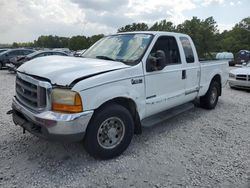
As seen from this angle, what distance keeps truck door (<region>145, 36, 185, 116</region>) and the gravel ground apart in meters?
0.67

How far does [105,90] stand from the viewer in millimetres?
3406

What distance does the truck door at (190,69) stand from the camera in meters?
5.19

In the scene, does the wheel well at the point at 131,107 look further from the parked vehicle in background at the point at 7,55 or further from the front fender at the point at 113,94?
the parked vehicle in background at the point at 7,55

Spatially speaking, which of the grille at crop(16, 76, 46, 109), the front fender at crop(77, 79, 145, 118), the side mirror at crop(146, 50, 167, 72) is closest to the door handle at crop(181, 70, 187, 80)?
the side mirror at crop(146, 50, 167, 72)

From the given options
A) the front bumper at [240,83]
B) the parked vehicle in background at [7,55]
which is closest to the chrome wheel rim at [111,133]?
the front bumper at [240,83]

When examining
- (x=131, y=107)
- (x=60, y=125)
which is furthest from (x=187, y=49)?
(x=60, y=125)

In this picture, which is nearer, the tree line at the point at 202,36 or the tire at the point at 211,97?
the tire at the point at 211,97

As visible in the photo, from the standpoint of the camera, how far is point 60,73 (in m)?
3.25

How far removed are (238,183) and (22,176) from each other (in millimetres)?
2860

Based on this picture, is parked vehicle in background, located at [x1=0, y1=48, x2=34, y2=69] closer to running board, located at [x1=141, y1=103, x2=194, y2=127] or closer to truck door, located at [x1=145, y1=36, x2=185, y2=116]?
running board, located at [x1=141, y1=103, x2=194, y2=127]

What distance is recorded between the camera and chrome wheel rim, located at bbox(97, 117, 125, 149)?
3.57 meters

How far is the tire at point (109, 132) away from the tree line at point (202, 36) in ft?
108

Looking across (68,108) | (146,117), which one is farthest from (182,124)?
(68,108)

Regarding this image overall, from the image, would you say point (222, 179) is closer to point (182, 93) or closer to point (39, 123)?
point (182, 93)
